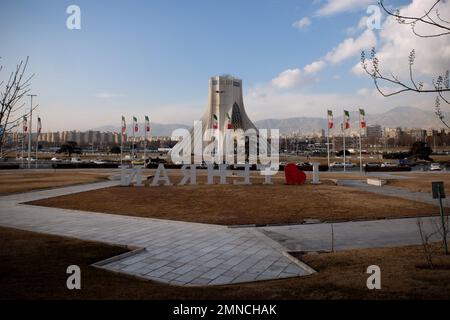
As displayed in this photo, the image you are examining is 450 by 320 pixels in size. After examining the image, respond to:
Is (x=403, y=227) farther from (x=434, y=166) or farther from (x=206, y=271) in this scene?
(x=434, y=166)

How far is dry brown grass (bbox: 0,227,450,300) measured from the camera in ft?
19.4

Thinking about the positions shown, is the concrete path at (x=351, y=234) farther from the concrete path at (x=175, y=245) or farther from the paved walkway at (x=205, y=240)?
the concrete path at (x=175, y=245)

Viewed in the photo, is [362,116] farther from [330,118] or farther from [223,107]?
[223,107]

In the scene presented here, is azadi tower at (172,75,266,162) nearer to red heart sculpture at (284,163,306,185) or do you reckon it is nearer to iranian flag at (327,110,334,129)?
iranian flag at (327,110,334,129)

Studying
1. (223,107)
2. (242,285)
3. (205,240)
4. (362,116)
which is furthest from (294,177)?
(223,107)

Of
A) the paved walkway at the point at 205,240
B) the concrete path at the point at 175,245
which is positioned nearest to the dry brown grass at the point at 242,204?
the paved walkway at the point at 205,240

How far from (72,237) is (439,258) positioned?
10.9 m

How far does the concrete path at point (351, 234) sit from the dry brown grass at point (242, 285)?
1161mm

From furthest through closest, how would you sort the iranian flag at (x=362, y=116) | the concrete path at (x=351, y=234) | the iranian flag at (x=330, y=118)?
the iranian flag at (x=330, y=118), the iranian flag at (x=362, y=116), the concrete path at (x=351, y=234)

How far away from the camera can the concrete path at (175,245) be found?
789cm

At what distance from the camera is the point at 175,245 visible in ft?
34.3
